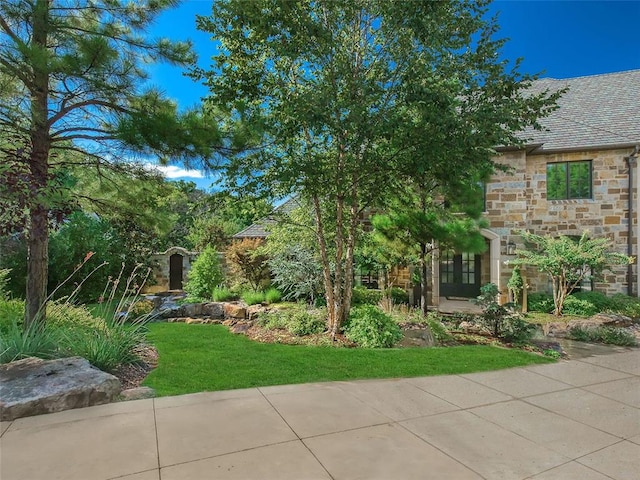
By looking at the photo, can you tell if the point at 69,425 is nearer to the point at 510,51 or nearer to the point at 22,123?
the point at 22,123

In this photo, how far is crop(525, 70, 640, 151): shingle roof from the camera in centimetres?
1186

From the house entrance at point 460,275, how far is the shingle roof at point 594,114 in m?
4.33

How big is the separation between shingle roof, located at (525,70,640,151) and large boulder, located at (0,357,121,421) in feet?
38.2

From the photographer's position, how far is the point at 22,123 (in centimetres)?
488

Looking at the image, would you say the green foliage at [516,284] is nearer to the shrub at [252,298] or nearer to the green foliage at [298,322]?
the green foliage at [298,322]

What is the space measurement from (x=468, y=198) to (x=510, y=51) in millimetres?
3054

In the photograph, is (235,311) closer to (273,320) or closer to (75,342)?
(273,320)

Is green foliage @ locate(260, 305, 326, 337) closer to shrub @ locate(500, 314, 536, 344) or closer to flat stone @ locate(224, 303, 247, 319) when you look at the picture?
flat stone @ locate(224, 303, 247, 319)

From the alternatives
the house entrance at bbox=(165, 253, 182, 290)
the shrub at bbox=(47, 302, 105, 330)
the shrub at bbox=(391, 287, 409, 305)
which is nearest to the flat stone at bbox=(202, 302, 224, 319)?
the shrub at bbox=(47, 302, 105, 330)

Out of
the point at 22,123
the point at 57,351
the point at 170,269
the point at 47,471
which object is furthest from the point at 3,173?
the point at 170,269

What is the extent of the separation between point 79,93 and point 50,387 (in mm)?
3514

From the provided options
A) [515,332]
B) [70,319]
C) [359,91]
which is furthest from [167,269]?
[515,332]

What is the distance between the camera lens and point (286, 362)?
5.27 metres

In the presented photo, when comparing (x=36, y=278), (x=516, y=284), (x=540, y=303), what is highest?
(x=36, y=278)
